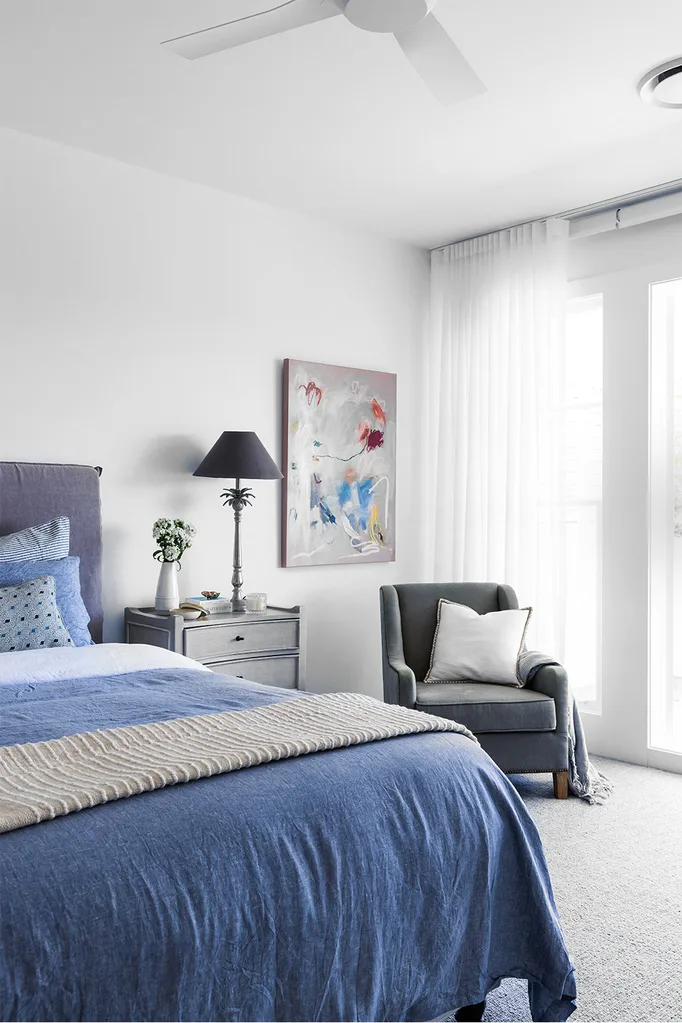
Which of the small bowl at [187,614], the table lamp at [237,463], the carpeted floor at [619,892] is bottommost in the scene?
the carpeted floor at [619,892]

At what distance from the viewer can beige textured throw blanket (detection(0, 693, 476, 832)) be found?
4.88 ft

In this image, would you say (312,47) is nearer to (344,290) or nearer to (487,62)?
(487,62)

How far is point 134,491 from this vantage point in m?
3.92

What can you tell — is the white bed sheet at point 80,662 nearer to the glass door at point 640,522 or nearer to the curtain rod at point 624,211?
the glass door at point 640,522

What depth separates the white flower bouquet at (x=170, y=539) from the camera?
3.84m

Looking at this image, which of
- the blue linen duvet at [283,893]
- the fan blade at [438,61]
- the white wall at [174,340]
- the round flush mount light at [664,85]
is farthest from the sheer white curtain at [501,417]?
the blue linen duvet at [283,893]

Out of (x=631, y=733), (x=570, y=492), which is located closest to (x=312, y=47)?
(x=570, y=492)

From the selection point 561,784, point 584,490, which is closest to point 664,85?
point 584,490

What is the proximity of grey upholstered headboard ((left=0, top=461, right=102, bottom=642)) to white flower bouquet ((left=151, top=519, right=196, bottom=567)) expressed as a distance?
0.92 feet

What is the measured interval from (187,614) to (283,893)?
2.22m

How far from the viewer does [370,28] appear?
7.82 feet

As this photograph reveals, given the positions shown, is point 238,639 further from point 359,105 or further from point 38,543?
point 359,105

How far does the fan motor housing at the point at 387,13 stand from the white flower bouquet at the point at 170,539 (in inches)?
87.0

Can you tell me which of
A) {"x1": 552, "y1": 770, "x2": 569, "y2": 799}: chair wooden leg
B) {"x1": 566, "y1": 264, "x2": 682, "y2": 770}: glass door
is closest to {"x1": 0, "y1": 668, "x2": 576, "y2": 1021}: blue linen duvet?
{"x1": 552, "y1": 770, "x2": 569, "y2": 799}: chair wooden leg
